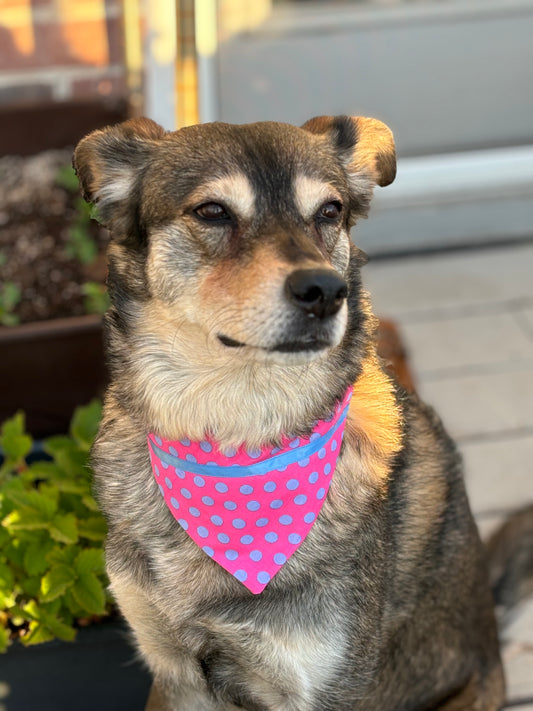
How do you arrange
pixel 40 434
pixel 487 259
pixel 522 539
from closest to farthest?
pixel 522 539
pixel 40 434
pixel 487 259

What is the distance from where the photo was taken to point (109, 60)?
14.2 ft

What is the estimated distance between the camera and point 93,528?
234 cm

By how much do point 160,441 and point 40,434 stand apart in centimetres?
130

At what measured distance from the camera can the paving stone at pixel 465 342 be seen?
3.88 meters

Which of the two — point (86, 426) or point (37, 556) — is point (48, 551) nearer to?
point (37, 556)

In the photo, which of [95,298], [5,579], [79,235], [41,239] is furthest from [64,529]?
[41,239]

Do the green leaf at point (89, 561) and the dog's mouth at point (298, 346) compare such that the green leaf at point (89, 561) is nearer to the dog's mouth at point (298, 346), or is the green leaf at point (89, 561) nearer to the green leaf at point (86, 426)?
the green leaf at point (86, 426)

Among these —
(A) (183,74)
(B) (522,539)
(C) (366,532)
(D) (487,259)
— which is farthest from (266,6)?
(C) (366,532)

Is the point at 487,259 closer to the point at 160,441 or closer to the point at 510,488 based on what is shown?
the point at 510,488

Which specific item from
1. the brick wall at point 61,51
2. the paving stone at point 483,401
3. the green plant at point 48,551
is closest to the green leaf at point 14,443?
the green plant at point 48,551

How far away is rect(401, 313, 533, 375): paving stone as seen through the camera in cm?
→ 388

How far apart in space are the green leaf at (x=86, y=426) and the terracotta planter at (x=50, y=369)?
0.40m

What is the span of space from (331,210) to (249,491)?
1.94ft

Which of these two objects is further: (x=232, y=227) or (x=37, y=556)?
(x=37, y=556)
